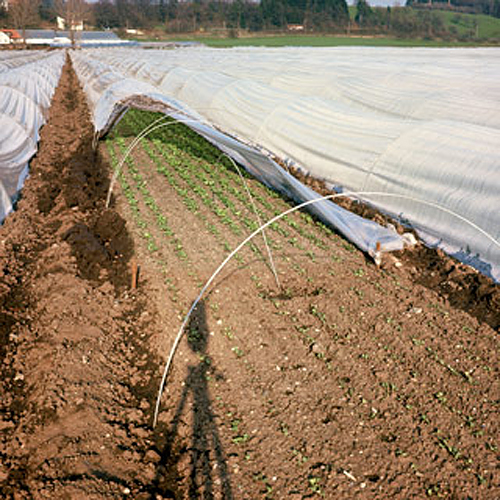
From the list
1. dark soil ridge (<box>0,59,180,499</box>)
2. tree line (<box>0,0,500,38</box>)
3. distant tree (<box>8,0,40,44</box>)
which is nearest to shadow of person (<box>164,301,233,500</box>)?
dark soil ridge (<box>0,59,180,499</box>)

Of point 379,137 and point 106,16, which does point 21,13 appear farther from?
point 379,137

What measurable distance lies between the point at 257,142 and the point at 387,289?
633 cm

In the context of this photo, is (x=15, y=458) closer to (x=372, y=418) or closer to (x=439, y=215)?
(x=372, y=418)

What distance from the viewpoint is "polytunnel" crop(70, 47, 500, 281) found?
6.62m

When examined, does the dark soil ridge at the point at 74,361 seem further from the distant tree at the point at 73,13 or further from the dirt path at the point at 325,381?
the distant tree at the point at 73,13

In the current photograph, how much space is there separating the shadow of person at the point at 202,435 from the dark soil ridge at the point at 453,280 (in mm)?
2952

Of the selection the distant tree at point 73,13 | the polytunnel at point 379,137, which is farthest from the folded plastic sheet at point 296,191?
the distant tree at point 73,13

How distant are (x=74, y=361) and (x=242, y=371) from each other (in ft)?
5.21

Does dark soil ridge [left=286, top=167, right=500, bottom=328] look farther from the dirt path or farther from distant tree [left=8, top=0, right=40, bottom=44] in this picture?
distant tree [left=8, top=0, right=40, bottom=44]

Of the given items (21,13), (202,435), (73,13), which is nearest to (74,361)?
(202,435)

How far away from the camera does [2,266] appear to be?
626 cm

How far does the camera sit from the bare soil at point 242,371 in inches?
137

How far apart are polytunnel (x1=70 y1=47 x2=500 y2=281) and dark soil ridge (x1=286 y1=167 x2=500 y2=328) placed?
0.59 ft

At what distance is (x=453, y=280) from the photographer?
239 inches
